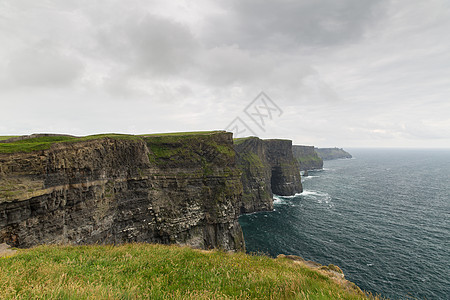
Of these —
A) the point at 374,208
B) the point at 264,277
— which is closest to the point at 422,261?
the point at 374,208

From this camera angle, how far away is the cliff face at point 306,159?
164875 mm

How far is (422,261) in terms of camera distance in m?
34.3

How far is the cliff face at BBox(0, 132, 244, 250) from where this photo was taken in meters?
20.1

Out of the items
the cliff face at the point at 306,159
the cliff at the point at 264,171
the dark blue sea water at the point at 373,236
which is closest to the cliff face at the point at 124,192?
the dark blue sea water at the point at 373,236

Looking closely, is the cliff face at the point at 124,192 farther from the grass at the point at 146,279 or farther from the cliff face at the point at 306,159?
the cliff face at the point at 306,159

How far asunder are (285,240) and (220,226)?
660 inches

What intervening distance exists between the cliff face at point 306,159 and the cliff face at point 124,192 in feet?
447

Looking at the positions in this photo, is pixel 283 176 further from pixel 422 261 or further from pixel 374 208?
pixel 422 261

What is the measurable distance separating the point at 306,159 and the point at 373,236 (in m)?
131

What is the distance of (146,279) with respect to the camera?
25.4 ft

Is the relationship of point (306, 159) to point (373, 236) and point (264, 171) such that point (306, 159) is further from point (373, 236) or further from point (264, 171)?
point (373, 236)

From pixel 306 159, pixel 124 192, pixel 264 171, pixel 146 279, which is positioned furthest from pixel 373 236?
pixel 306 159

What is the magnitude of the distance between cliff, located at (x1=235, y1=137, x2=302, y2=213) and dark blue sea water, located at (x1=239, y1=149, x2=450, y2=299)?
4.98 metres

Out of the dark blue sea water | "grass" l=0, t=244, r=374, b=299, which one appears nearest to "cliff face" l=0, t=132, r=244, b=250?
"grass" l=0, t=244, r=374, b=299
